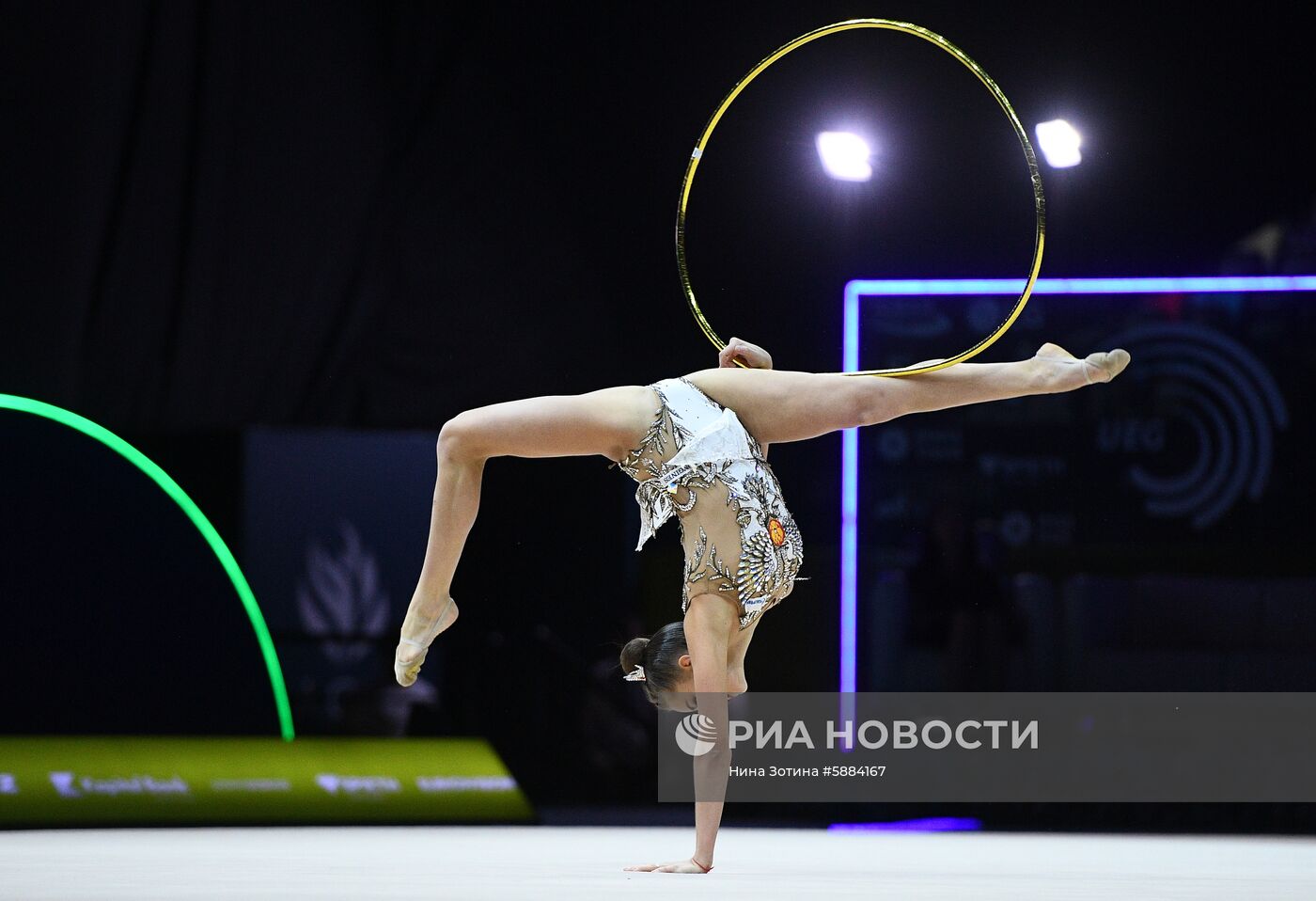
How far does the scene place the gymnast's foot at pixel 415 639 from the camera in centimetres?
413

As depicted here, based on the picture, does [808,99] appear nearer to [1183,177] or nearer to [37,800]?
[1183,177]

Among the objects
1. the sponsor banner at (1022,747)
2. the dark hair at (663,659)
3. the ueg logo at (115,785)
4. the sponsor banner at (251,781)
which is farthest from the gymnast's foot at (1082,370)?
the ueg logo at (115,785)

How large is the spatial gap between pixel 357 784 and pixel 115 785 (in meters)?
0.80

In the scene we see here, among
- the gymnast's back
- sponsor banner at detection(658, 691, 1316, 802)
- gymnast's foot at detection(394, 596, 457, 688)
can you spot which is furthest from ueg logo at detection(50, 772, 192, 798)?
the gymnast's back

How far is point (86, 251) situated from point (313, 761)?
1.94 meters

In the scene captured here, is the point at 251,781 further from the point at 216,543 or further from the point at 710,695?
the point at 710,695

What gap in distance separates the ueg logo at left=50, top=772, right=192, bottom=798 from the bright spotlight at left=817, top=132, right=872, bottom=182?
9.51 feet

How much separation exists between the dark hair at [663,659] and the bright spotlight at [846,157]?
1.81m

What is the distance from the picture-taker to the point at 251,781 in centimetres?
573

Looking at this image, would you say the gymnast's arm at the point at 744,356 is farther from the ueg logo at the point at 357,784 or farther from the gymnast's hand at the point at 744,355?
the ueg logo at the point at 357,784

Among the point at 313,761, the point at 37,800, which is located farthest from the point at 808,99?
the point at 37,800

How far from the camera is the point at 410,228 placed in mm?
6266

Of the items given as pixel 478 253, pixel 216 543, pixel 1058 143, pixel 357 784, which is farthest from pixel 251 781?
pixel 1058 143

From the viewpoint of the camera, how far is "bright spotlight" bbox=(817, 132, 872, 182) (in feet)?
17.4
